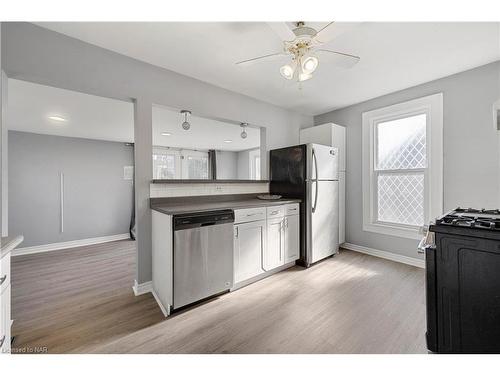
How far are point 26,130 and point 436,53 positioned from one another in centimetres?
629

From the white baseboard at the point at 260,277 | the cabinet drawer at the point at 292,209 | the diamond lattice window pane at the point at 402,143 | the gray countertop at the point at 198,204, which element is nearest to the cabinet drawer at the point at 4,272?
the gray countertop at the point at 198,204

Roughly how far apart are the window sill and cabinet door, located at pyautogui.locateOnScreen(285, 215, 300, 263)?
1318mm

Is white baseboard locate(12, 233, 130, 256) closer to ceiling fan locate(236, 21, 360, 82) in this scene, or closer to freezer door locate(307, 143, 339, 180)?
freezer door locate(307, 143, 339, 180)

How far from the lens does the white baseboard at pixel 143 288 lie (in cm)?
224

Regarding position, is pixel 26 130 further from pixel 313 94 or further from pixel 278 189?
pixel 313 94

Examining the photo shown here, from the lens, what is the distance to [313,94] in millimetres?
3170

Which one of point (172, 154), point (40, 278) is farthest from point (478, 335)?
point (172, 154)

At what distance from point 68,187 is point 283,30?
5.09m

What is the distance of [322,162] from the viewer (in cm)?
309

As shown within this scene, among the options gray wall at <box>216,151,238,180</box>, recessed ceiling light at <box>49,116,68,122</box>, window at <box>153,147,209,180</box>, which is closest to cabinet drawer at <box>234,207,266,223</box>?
recessed ceiling light at <box>49,116,68,122</box>

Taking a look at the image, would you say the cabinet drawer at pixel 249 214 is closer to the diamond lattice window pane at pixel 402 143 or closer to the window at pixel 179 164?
the diamond lattice window pane at pixel 402 143

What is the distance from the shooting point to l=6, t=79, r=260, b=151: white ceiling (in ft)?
8.71

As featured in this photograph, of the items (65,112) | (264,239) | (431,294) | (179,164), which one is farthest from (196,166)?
(431,294)

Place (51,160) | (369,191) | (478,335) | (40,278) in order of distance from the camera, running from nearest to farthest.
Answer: (478,335)
(40,278)
(369,191)
(51,160)
